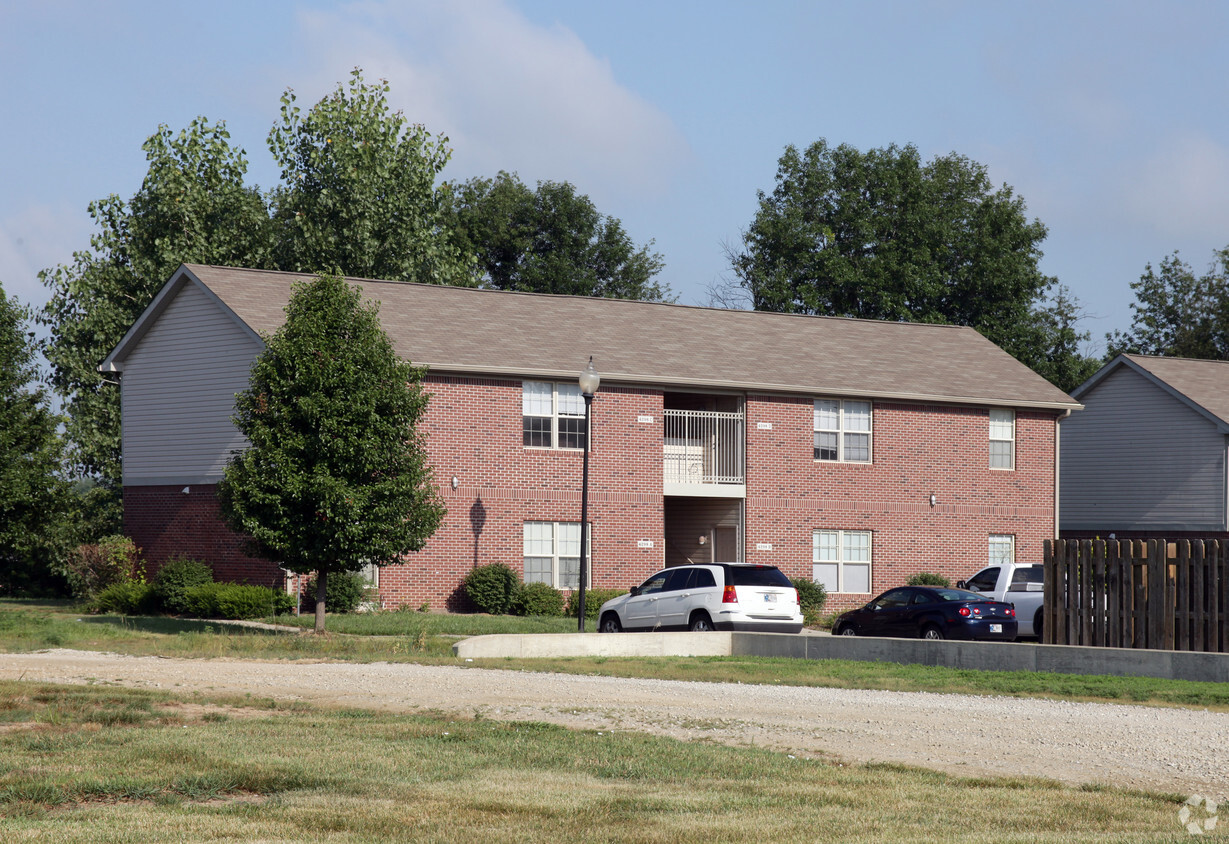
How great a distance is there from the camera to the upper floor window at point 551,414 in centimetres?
3341

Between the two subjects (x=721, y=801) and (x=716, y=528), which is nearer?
(x=721, y=801)

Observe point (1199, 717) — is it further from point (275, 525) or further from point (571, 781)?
point (275, 525)

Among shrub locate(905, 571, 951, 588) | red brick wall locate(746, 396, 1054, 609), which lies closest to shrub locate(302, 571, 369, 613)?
red brick wall locate(746, 396, 1054, 609)

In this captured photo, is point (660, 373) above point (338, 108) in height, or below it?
below

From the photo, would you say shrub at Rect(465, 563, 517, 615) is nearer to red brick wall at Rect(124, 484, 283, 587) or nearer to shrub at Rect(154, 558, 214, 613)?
red brick wall at Rect(124, 484, 283, 587)

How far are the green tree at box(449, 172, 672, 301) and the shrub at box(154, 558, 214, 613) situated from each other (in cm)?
3639

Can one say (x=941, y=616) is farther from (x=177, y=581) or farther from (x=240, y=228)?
(x=240, y=228)

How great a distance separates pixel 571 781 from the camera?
32.9 ft

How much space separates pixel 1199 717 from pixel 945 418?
23831 millimetres

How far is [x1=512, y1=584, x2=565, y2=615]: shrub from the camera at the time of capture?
103 feet

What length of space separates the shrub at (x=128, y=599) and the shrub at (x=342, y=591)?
146 inches

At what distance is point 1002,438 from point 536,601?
14752mm

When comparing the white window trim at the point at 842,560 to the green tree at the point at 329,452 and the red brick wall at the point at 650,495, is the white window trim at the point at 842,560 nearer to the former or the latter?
the red brick wall at the point at 650,495

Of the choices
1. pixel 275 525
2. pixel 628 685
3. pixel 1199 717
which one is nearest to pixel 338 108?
pixel 275 525
